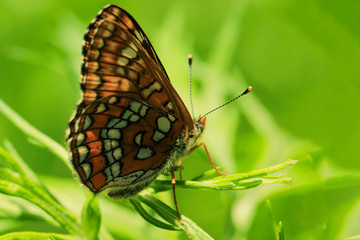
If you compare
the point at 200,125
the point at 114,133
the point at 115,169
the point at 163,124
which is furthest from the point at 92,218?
the point at 200,125

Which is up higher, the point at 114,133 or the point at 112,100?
the point at 112,100

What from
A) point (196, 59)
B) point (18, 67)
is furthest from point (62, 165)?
point (196, 59)

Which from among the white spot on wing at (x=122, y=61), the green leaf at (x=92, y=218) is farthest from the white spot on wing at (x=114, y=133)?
the green leaf at (x=92, y=218)

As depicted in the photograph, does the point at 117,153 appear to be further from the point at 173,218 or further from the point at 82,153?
the point at 173,218

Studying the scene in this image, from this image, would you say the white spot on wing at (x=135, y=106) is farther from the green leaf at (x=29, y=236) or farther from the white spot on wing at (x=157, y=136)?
the green leaf at (x=29, y=236)

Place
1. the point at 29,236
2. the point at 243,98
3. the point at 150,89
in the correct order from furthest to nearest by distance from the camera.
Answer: the point at 243,98
the point at 150,89
the point at 29,236

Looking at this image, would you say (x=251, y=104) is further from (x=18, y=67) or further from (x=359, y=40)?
(x=18, y=67)

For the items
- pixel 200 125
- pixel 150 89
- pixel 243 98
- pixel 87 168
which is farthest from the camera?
pixel 243 98
